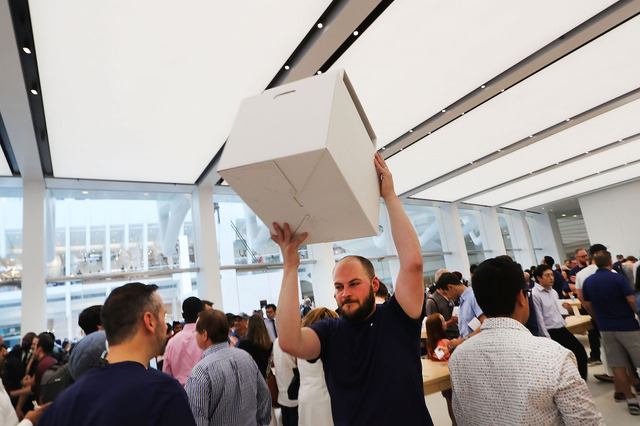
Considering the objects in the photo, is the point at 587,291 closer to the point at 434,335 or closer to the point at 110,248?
the point at 434,335

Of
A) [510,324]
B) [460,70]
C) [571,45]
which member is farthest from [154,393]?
[571,45]

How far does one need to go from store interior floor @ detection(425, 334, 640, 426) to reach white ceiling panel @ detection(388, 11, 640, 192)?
4.70 metres

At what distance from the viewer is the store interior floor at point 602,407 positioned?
3561 mm

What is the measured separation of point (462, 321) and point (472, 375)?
2.51 metres

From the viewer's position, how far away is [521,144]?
9.34 metres

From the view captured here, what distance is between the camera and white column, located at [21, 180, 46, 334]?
23.7 ft

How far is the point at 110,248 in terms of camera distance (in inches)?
349

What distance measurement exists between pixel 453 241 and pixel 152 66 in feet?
44.1

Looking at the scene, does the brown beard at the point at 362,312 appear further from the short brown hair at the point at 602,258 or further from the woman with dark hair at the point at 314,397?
→ the short brown hair at the point at 602,258

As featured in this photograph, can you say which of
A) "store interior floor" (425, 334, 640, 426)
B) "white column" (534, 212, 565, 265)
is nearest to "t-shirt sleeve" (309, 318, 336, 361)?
"store interior floor" (425, 334, 640, 426)

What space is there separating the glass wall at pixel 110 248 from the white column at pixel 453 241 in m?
10.3

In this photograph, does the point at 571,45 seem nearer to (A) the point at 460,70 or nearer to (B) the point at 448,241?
(A) the point at 460,70

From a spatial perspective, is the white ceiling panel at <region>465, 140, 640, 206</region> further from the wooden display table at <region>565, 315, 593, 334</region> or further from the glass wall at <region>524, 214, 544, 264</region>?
the wooden display table at <region>565, 315, 593, 334</region>

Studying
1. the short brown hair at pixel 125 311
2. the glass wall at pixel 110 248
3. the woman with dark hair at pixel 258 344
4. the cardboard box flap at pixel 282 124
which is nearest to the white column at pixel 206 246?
the glass wall at pixel 110 248
